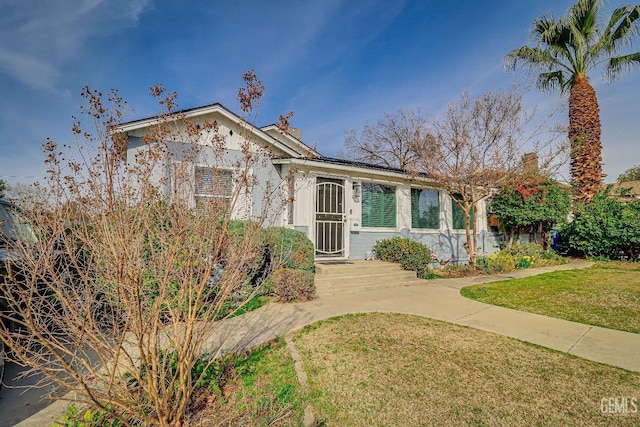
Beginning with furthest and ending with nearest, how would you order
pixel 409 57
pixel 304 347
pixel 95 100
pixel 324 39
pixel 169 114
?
pixel 409 57, pixel 324 39, pixel 304 347, pixel 169 114, pixel 95 100

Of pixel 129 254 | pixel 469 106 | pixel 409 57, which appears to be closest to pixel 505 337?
pixel 129 254

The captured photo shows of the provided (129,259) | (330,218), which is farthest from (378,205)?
(129,259)

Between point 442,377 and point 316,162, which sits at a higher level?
point 316,162

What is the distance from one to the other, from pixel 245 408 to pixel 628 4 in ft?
64.2

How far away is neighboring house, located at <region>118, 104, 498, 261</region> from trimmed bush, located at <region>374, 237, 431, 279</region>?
1.94 ft

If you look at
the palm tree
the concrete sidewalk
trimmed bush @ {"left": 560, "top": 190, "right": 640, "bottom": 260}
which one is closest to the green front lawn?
the concrete sidewalk

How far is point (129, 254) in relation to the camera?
78.2 inches

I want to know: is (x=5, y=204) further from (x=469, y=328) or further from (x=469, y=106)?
(x=469, y=106)

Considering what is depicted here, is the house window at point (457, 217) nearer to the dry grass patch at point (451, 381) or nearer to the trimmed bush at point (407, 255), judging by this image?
the trimmed bush at point (407, 255)

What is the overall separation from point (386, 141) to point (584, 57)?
14.7 metres

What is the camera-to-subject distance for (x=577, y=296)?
6695 mm

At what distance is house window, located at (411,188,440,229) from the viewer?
1121 centimetres

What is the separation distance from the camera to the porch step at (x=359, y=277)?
7336 mm

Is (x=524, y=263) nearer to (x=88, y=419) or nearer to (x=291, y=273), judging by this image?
(x=291, y=273)
